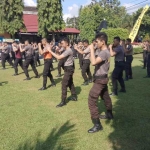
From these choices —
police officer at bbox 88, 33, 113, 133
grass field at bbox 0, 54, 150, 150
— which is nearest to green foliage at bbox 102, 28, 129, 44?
grass field at bbox 0, 54, 150, 150

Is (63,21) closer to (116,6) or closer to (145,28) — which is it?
(145,28)

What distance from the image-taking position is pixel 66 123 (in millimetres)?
5168

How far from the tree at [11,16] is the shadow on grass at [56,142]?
72.2ft

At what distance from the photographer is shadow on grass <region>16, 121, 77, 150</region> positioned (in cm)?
405

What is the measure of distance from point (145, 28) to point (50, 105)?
133ft

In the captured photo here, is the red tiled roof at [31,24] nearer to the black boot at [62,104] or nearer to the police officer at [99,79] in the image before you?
the black boot at [62,104]

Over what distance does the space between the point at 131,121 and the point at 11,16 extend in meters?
22.5

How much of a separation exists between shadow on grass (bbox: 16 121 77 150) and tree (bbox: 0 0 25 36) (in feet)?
72.2

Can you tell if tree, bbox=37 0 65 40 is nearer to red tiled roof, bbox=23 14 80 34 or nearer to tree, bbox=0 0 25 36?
tree, bbox=0 0 25 36

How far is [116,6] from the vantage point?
198 ft

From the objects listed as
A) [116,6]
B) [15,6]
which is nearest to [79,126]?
[15,6]

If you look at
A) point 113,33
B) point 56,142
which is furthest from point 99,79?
point 113,33

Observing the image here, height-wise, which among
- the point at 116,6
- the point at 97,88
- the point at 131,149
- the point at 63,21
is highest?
the point at 116,6

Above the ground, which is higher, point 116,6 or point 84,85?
point 116,6
